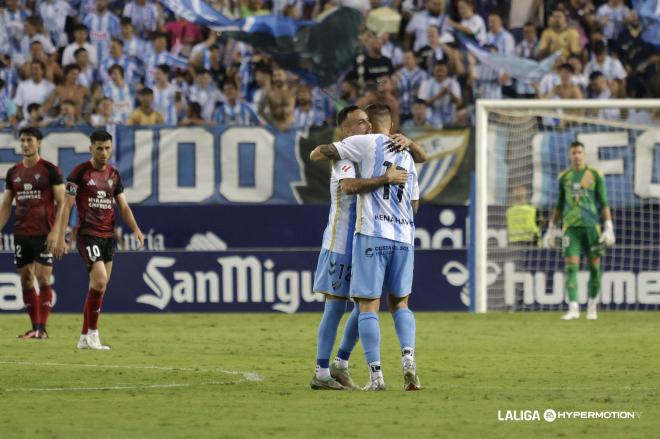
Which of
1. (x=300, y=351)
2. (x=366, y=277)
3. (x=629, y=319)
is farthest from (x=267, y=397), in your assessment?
(x=629, y=319)

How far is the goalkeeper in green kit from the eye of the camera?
722 inches

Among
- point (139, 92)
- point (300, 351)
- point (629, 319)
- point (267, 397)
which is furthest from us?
point (139, 92)

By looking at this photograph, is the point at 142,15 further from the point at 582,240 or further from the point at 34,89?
the point at 582,240

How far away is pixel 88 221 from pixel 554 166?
Result: 844 centimetres

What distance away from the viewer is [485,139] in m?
19.8

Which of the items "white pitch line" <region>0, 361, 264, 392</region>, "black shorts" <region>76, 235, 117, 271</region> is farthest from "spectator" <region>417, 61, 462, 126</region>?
"white pitch line" <region>0, 361, 264, 392</region>

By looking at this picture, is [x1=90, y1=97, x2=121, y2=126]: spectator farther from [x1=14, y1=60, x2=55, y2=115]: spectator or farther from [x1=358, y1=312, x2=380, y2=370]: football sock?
[x1=358, y1=312, x2=380, y2=370]: football sock

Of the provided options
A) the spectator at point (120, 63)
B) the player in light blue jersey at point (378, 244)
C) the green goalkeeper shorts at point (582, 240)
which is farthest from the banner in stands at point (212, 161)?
the player in light blue jersey at point (378, 244)

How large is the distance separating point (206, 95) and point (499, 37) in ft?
15.8

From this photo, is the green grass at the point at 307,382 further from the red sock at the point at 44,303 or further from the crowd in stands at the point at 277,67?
the crowd in stands at the point at 277,67

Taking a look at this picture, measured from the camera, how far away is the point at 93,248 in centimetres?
1398

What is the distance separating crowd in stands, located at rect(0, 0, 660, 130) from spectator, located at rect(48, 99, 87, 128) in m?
0.03

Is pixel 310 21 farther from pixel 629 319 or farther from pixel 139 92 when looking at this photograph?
pixel 629 319

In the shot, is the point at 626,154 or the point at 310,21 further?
the point at 310,21
